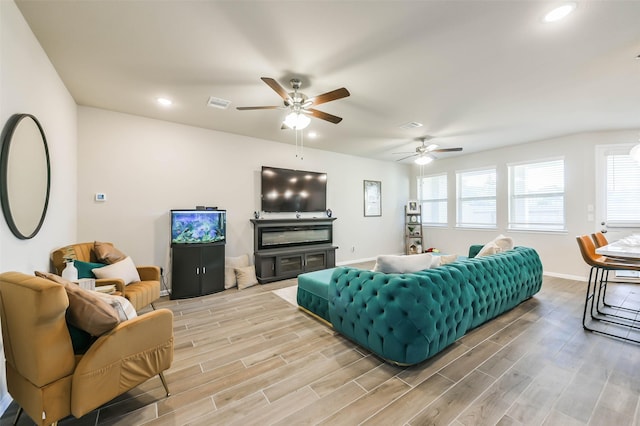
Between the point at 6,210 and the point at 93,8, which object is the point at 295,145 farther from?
the point at 6,210

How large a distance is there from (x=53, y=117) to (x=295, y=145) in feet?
12.3

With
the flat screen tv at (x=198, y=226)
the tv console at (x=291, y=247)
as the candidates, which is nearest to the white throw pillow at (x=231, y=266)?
the tv console at (x=291, y=247)

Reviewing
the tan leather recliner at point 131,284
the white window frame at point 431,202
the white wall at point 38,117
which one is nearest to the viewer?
the white wall at point 38,117

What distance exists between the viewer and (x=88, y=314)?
57.1 inches

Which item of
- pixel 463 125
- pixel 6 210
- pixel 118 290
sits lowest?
pixel 118 290

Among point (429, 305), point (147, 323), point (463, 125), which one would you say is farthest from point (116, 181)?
point (463, 125)

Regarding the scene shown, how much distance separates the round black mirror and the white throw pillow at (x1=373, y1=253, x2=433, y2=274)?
2839 millimetres

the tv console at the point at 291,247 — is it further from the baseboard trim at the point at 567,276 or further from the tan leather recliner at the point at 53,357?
the baseboard trim at the point at 567,276

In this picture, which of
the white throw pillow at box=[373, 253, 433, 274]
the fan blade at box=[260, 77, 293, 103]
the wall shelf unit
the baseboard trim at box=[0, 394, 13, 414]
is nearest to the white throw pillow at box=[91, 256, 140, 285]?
the baseboard trim at box=[0, 394, 13, 414]

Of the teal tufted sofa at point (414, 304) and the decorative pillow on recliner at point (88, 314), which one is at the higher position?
the decorative pillow on recliner at point (88, 314)

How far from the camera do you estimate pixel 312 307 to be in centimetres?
316

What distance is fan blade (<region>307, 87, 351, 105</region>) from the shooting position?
96.7 inches

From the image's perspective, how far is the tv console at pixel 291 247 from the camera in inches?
190

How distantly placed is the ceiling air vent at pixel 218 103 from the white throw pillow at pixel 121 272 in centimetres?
226
